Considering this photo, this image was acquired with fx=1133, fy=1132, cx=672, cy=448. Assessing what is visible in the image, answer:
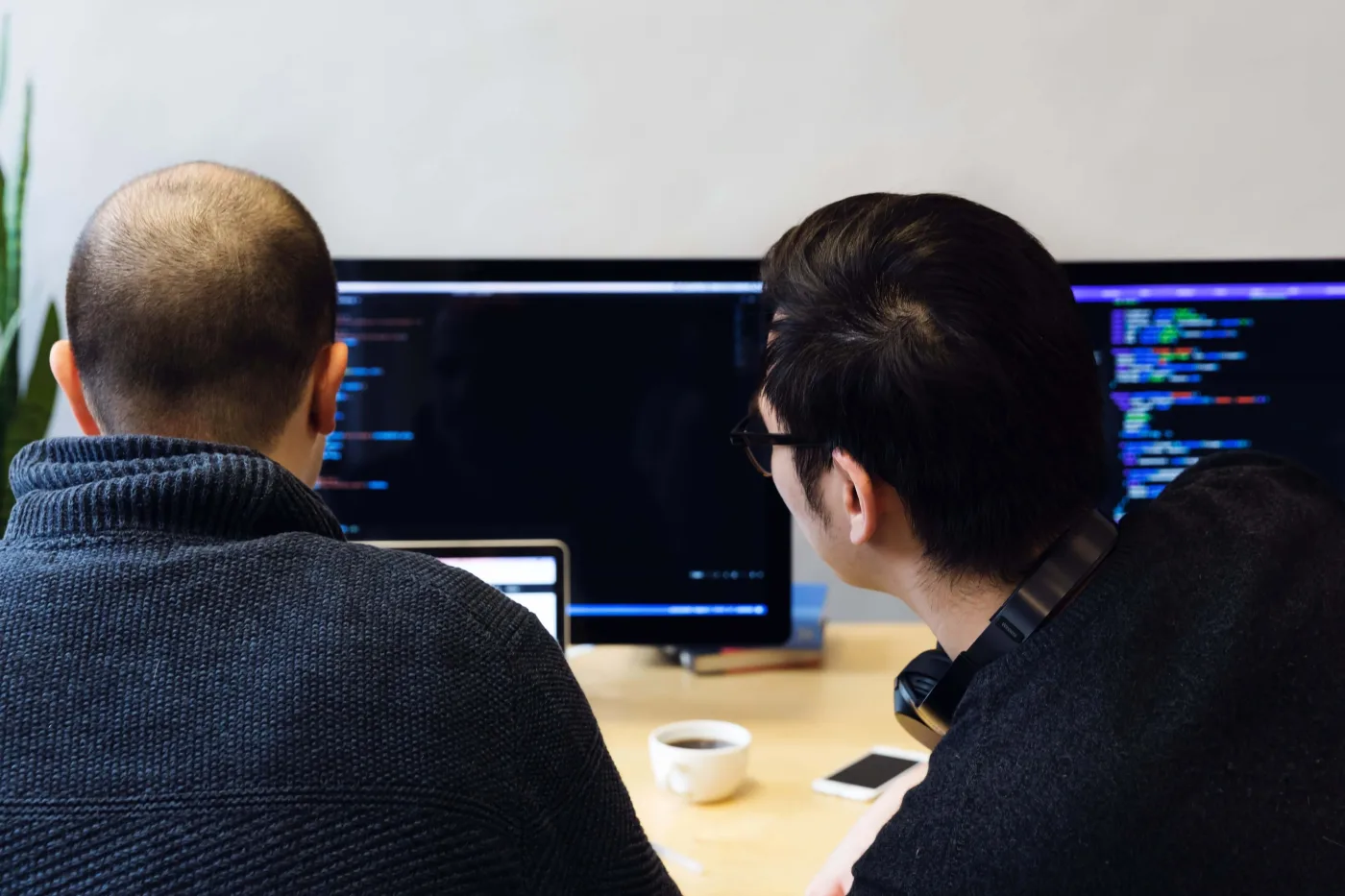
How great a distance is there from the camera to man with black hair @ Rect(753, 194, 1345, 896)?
2.04ft

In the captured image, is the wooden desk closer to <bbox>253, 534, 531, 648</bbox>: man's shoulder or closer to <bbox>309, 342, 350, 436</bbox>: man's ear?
<bbox>253, 534, 531, 648</bbox>: man's shoulder

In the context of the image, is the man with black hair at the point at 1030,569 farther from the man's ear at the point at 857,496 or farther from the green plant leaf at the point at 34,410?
the green plant leaf at the point at 34,410

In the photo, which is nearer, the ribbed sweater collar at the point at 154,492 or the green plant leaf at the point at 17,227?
the ribbed sweater collar at the point at 154,492

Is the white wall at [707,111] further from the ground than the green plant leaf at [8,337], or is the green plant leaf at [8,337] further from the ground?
the white wall at [707,111]

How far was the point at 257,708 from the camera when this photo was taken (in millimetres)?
610

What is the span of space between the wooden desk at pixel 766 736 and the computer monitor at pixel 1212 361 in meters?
0.39

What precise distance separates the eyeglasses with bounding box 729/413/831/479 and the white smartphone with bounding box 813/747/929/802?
34 cm

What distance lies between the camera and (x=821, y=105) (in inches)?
73.8

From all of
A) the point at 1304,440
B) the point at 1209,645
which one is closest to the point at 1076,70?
the point at 1304,440

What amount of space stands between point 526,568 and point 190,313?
0.50 metres

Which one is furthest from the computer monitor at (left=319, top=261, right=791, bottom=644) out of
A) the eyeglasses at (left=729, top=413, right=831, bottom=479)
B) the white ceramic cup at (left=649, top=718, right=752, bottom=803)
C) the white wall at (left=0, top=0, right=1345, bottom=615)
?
the white wall at (left=0, top=0, right=1345, bottom=615)

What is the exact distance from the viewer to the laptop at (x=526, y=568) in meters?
1.21

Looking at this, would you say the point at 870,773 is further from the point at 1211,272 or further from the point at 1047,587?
the point at 1211,272

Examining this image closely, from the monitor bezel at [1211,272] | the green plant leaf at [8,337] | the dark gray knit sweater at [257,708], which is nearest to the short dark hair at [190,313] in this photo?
the dark gray knit sweater at [257,708]
